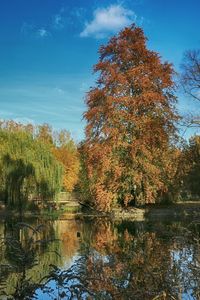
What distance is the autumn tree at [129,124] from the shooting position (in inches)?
1157

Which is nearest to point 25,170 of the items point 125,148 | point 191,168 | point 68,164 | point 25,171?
point 25,171

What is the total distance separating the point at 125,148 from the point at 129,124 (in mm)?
1594

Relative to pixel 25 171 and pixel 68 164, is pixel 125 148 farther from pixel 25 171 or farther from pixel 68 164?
pixel 68 164

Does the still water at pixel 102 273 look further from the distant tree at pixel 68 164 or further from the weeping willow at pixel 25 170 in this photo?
the distant tree at pixel 68 164

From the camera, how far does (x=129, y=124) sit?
1192 inches

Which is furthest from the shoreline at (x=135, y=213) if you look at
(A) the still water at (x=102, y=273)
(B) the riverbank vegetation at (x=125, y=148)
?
(A) the still water at (x=102, y=273)

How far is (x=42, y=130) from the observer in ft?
204

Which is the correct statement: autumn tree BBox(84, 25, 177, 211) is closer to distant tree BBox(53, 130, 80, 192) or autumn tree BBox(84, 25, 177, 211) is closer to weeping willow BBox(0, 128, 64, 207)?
weeping willow BBox(0, 128, 64, 207)

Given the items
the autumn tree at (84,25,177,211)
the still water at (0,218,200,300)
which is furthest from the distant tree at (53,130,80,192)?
the still water at (0,218,200,300)

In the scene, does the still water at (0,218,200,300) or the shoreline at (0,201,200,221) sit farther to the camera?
the shoreline at (0,201,200,221)

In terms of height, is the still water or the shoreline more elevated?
the shoreline

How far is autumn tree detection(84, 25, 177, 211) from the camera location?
29.4 meters

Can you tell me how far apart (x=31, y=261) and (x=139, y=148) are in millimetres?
25712

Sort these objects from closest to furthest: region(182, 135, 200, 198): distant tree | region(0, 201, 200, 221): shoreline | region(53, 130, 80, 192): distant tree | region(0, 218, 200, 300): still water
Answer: region(0, 218, 200, 300): still water, region(0, 201, 200, 221): shoreline, region(182, 135, 200, 198): distant tree, region(53, 130, 80, 192): distant tree
